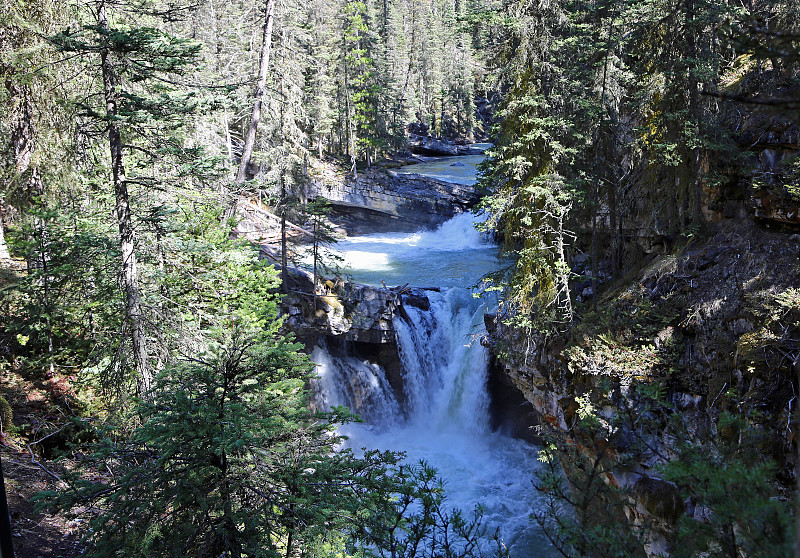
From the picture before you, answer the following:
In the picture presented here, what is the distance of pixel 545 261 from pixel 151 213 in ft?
28.4

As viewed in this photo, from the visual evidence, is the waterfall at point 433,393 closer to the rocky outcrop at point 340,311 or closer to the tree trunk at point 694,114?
the rocky outcrop at point 340,311

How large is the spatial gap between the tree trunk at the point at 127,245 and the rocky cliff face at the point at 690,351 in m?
7.85

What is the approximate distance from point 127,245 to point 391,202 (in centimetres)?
2548

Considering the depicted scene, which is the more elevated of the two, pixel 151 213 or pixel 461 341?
pixel 151 213

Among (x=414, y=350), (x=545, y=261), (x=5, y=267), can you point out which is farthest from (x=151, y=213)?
(x=414, y=350)

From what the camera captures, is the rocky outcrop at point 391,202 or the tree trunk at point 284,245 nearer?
the tree trunk at point 284,245

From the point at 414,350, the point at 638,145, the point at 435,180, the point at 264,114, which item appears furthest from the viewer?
the point at 435,180

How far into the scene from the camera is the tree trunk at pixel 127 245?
8.13 metres

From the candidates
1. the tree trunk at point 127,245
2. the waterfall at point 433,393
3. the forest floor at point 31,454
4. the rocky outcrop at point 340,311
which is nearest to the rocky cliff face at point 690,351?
the waterfall at point 433,393

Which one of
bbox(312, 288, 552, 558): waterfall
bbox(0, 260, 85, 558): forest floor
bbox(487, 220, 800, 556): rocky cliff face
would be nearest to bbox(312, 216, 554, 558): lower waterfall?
bbox(312, 288, 552, 558): waterfall

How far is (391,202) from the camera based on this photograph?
33.3 m

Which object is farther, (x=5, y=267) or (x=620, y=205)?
(x=620, y=205)

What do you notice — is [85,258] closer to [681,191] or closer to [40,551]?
[40,551]

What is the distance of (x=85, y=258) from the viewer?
8.59 metres
